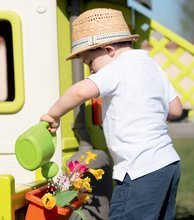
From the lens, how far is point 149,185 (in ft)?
6.22

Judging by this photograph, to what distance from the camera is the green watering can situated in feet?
6.22

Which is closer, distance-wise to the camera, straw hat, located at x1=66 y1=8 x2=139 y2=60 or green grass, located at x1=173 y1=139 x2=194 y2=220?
straw hat, located at x1=66 y1=8 x2=139 y2=60

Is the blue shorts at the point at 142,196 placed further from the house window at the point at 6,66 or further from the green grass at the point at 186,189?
the green grass at the point at 186,189

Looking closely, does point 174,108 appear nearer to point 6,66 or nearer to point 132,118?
point 132,118

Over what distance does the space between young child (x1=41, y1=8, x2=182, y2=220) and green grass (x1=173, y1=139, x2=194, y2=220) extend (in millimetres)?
1706

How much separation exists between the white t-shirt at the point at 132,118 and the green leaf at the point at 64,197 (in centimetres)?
15

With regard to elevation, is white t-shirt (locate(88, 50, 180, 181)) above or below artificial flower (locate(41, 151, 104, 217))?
above

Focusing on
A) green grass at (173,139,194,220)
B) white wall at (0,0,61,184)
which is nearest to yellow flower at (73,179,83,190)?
white wall at (0,0,61,184)

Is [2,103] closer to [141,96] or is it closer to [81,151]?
[81,151]

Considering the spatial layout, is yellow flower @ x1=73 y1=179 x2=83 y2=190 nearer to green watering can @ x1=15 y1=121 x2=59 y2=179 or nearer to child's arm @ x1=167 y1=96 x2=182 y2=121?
green watering can @ x1=15 y1=121 x2=59 y2=179

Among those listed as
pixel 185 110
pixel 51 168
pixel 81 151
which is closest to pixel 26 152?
pixel 51 168

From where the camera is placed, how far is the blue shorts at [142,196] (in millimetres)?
1887

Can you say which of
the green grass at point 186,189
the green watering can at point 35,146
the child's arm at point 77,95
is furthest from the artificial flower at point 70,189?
the green grass at point 186,189

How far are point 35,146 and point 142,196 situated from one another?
0.38 meters
